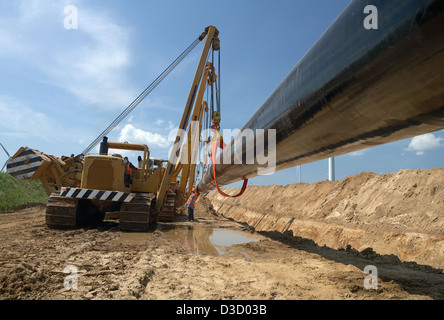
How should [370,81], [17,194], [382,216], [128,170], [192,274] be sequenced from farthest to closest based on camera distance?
[17,194] → [128,170] → [382,216] → [192,274] → [370,81]

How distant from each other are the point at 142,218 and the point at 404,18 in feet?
24.4

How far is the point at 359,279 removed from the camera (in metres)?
3.50

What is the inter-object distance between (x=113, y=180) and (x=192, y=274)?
548 centimetres

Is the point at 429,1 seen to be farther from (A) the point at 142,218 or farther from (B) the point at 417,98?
(A) the point at 142,218

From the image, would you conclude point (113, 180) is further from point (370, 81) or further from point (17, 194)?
point (17, 194)

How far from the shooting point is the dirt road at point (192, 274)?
2.77 meters

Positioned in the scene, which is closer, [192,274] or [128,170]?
[192,274]

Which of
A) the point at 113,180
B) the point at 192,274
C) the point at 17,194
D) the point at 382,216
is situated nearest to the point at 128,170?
the point at 113,180

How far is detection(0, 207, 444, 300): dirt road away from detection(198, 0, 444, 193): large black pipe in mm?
1815

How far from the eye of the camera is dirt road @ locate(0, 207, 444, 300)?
109 inches

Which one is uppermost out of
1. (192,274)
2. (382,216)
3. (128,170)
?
(128,170)

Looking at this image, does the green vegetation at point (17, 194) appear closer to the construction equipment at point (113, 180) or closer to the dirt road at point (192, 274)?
the construction equipment at point (113, 180)

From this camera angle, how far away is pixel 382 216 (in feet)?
24.9
